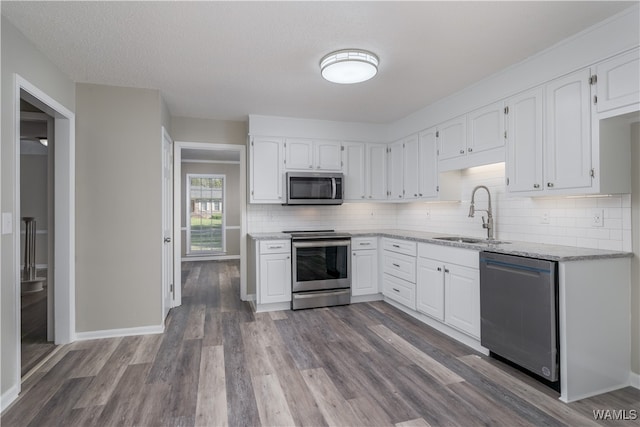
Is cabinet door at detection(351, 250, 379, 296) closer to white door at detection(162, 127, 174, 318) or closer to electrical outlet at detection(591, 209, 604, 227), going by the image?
white door at detection(162, 127, 174, 318)

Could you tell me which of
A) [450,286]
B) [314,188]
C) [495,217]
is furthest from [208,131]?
[495,217]

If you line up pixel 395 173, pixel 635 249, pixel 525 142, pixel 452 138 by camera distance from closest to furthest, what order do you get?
pixel 635 249
pixel 525 142
pixel 452 138
pixel 395 173

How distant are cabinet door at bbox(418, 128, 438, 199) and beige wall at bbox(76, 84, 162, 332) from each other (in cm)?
296

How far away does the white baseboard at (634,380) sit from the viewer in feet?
7.38

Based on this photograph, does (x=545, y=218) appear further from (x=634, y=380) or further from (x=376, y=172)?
(x=376, y=172)

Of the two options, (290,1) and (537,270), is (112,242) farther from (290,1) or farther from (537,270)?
(537,270)

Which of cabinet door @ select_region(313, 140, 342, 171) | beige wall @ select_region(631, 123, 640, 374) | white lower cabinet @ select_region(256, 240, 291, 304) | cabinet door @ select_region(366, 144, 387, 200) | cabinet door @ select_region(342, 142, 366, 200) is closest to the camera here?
beige wall @ select_region(631, 123, 640, 374)

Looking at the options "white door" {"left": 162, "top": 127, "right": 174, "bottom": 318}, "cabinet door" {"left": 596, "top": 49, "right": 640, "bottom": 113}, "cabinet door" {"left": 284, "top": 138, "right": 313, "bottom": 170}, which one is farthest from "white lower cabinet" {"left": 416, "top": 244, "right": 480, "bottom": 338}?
"white door" {"left": 162, "top": 127, "right": 174, "bottom": 318}

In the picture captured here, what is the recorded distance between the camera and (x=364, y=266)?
14.2ft

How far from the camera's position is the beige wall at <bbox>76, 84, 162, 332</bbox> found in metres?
3.17

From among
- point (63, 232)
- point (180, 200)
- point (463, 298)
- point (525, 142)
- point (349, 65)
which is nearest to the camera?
point (349, 65)

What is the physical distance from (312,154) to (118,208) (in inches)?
93.2

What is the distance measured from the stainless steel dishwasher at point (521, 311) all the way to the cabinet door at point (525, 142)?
69 centimetres

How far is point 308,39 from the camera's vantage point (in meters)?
2.35
